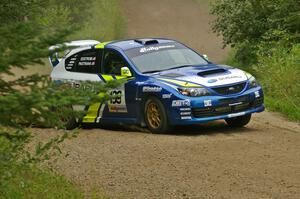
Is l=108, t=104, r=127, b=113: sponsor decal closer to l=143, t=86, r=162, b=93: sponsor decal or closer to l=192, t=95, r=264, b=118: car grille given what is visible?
l=143, t=86, r=162, b=93: sponsor decal

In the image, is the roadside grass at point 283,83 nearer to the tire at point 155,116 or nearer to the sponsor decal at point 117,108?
the tire at point 155,116

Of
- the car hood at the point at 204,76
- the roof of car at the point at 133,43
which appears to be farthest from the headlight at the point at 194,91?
the roof of car at the point at 133,43

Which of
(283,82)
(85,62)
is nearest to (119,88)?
(85,62)

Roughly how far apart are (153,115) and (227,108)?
1213 millimetres

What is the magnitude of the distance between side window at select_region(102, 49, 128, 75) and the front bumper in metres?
1.71

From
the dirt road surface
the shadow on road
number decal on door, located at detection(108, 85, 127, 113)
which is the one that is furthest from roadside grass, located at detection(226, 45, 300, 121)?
number decal on door, located at detection(108, 85, 127, 113)

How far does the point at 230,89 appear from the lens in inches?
479

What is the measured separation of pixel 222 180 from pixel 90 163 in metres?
1.98

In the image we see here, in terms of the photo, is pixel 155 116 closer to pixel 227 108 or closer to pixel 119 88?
pixel 119 88

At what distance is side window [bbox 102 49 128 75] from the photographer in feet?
43.4

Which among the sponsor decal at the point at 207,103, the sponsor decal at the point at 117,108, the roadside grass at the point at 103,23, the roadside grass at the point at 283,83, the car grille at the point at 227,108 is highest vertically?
the sponsor decal at the point at 207,103

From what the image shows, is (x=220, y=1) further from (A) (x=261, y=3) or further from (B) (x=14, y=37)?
(B) (x=14, y=37)

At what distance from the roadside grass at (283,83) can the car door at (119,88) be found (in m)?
3.32

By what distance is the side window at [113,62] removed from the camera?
13.2m
